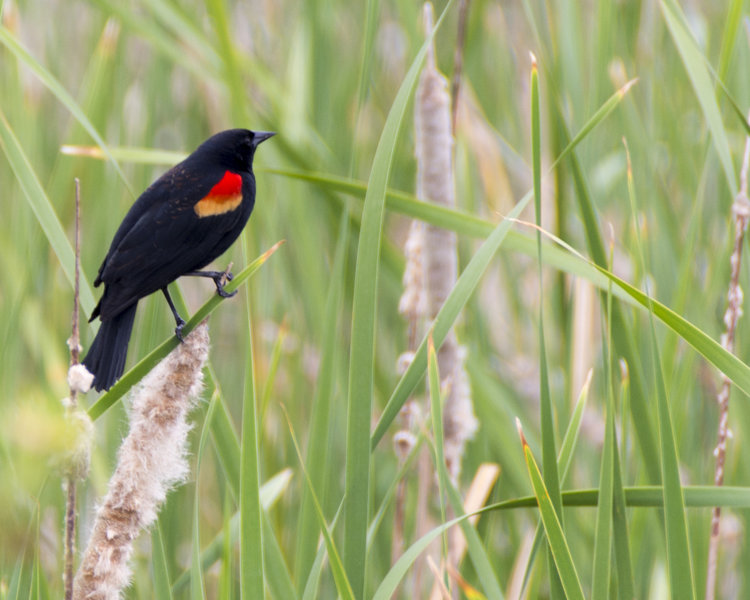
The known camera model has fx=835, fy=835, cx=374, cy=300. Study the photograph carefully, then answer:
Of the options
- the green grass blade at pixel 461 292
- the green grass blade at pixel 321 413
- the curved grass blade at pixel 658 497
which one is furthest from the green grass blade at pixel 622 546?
the green grass blade at pixel 321 413

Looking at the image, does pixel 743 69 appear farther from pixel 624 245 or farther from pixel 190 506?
pixel 190 506

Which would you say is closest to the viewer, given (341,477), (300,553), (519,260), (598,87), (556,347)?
(300,553)

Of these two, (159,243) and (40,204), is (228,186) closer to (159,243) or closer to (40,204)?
(159,243)

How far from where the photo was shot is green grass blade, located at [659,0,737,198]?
3.60 ft

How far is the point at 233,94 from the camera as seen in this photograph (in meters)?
1.13

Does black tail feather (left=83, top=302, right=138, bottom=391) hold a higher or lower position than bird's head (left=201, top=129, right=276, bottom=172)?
lower

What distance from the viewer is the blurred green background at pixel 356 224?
51.4 inches

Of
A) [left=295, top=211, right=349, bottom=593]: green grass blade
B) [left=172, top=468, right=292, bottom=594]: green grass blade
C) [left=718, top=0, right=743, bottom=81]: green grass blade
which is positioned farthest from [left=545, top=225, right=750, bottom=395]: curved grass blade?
[left=172, top=468, right=292, bottom=594]: green grass blade

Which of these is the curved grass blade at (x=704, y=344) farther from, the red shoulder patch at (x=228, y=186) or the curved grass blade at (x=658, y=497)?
the red shoulder patch at (x=228, y=186)

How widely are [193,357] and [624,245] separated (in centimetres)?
152

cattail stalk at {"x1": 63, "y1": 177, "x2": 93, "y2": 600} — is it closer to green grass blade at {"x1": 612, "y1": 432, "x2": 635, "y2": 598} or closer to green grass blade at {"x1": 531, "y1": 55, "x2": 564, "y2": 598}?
green grass blade at {"x1": 531, "y1": 55, "x2": 564, "y2": 598}

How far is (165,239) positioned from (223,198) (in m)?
0.12

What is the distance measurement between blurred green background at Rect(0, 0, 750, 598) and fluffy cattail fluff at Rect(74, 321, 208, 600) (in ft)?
0.40

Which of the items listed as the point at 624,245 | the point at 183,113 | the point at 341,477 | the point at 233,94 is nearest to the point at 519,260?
the point at 624,245
